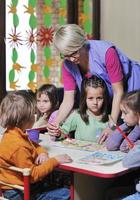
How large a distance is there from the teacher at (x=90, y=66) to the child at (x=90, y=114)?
0.05 metres

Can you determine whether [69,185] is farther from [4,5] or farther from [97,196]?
[4,5]

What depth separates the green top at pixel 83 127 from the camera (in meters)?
2.47

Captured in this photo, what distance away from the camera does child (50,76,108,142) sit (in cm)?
246

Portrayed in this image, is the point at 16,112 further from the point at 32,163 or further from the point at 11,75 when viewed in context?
the point at 11,75

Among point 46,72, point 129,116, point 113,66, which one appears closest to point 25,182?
point 129,116

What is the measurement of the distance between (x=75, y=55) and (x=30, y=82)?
5.61 feet

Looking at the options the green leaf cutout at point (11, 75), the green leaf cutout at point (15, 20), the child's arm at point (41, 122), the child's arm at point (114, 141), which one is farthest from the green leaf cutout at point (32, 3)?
the child's arm at point (114, 141)

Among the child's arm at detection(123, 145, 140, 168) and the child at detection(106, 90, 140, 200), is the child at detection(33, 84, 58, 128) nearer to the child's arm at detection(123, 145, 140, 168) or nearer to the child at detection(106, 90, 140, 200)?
the child at detection(106, 90, 140, 200)

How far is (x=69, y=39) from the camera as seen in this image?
7.40ft

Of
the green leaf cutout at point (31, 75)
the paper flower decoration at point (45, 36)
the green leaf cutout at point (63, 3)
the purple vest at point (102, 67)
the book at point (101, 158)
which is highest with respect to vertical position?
the green leaf cutout at point (63, 3)

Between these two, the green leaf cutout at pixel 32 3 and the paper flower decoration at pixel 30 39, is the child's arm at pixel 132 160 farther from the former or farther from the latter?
the green leaf cutout at pixel 32 3

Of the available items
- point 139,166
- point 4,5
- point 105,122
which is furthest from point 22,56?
point 139,166

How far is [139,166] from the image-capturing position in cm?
185

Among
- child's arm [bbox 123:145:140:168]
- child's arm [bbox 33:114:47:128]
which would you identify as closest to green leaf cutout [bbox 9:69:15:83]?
child's arm [bbox 33:114:47:128]
